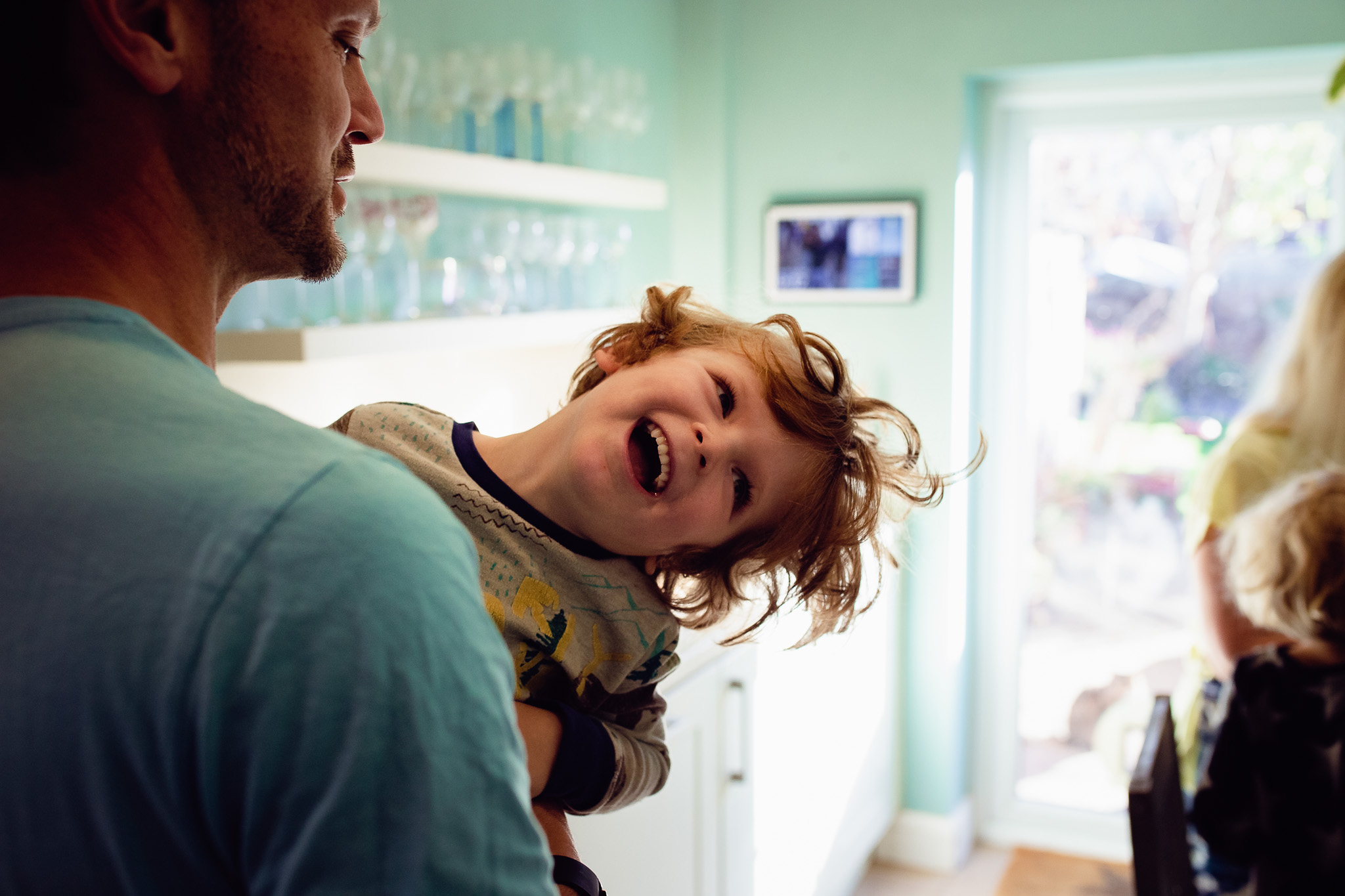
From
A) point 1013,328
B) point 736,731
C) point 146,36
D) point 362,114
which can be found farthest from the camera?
point 1013,328

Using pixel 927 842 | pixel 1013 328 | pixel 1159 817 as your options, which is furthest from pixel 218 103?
pixel 927 842

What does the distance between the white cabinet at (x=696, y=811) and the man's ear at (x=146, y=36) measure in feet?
4.49

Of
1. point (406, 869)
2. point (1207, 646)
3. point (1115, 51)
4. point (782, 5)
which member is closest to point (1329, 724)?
point (1207, 646)

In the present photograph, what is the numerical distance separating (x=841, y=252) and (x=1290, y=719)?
1951 millimetres

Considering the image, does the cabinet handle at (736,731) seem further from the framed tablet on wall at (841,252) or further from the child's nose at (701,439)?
the framed tablet on wall at (841,252)

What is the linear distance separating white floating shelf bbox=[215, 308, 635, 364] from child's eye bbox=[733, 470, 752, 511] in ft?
1.98

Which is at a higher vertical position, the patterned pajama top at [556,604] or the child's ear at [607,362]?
the child's ear at [607,362]

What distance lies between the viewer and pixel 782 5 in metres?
3.31

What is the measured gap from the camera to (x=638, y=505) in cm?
105

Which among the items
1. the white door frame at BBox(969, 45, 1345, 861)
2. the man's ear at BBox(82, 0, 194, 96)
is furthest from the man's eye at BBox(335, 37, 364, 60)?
the white door frame at BBox(969, 45, 1345, 861)

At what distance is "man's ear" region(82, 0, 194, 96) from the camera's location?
19.9 inches

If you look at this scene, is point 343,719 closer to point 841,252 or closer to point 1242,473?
point 1242,473

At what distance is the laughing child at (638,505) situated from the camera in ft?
3.39

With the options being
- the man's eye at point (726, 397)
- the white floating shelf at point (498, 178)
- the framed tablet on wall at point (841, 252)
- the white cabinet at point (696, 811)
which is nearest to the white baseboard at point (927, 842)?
the white cabinet at point (696, 811)
